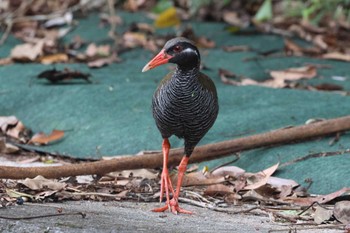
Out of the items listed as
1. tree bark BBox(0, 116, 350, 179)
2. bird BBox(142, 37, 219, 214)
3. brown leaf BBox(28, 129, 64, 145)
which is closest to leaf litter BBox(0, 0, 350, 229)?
brown leaf BBox(28, 129, 64, 145)

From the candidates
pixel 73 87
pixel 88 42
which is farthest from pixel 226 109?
pixel 88 42

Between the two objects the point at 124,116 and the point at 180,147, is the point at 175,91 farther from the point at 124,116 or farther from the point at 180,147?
the point at 124,116

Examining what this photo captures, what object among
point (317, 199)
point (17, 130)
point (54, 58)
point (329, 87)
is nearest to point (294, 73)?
point (329, 87)

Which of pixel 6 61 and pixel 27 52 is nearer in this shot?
pixel 6 61

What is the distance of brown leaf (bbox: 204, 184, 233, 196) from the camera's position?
4.31 metres

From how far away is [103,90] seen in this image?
Answer: 19.3ft

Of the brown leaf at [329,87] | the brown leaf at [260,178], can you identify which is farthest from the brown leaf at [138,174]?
the brown leaf at [329,87]

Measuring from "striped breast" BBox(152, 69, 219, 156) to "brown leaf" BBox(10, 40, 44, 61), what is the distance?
10.7 feet

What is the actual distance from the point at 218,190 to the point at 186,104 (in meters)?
0.65

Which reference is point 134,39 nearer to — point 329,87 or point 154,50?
point 154,50

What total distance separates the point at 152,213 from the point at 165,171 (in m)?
0.54

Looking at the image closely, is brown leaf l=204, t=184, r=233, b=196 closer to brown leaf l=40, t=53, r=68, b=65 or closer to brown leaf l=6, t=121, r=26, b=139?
brown leaf l=6, t=121, r=26, b=139

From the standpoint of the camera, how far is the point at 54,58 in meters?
7.36

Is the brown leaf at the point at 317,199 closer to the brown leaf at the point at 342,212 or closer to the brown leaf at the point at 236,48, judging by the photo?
the brown leaf at the point at 342,212
